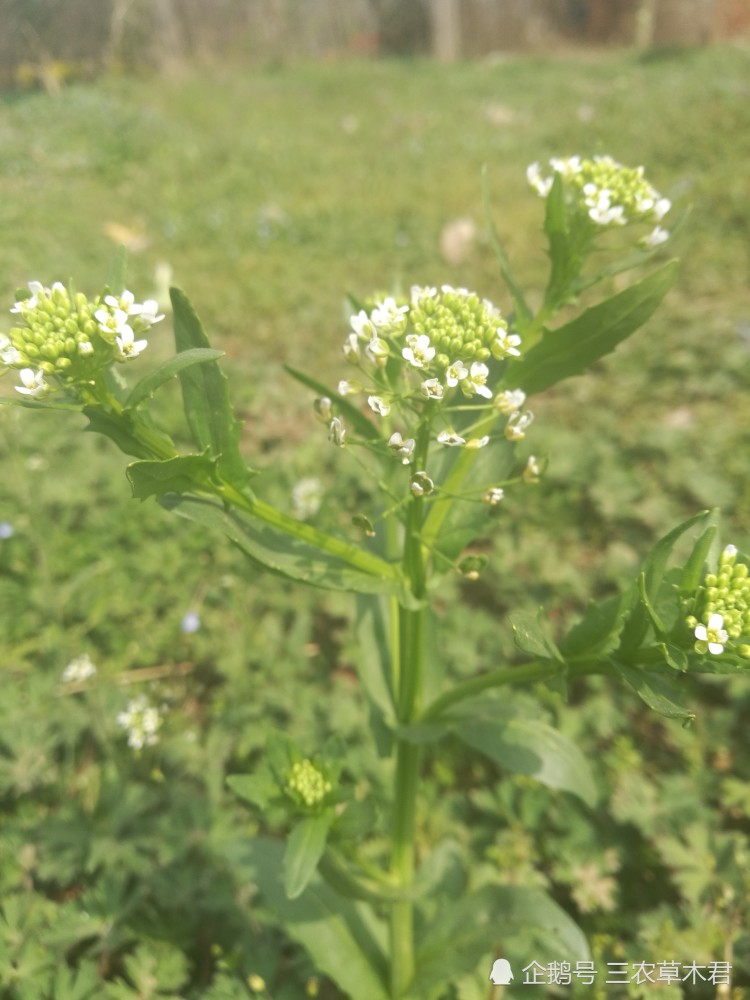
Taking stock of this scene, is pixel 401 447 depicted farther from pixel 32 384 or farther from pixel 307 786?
pixel 307 786

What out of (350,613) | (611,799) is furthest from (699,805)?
(350,613)

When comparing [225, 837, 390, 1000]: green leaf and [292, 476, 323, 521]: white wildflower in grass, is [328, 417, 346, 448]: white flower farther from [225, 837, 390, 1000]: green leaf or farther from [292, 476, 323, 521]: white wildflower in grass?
[292, 476, 323, 521]: white wildflower in grass

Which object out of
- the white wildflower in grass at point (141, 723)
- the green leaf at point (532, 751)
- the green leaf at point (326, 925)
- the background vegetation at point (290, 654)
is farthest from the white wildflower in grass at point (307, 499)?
the green leaf at point (532, 751)

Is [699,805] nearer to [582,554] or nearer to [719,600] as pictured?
[582,554]

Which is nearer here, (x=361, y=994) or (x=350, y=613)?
(x=361, y=994)

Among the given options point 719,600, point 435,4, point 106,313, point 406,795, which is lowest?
point 406,795

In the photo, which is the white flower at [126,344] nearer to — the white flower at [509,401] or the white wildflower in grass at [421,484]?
the white wildflower in grass at [421,484]
